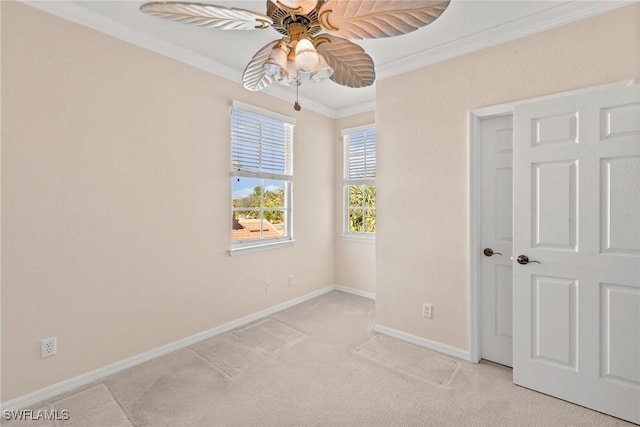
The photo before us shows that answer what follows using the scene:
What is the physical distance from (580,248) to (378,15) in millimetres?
1954

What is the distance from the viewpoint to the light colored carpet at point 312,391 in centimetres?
185

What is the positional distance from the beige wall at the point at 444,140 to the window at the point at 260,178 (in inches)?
49.3

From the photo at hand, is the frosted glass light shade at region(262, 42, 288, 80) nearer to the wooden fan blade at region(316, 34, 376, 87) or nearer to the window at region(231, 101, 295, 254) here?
the wooden fan blade at region(316, 34, 376, 87)

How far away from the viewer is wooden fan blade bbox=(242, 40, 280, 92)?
1540 millimetres

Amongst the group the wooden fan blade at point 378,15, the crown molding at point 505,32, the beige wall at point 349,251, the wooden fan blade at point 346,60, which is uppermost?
the crown molding at point 505,32

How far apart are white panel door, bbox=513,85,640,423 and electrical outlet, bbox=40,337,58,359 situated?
10.7 ft

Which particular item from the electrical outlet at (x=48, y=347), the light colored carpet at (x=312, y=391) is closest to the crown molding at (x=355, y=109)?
the light colored carpet at (x=312, y=391)

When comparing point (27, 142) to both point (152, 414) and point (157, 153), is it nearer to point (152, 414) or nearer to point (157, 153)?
point (157, 153)

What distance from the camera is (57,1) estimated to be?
78.7 inches

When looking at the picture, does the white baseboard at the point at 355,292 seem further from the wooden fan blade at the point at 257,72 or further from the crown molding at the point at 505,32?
the wooden fan blade at the point at 257,72

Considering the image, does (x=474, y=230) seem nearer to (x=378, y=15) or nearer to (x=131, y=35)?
(x=378, y=15)

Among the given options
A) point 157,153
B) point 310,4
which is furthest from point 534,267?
point 157,153

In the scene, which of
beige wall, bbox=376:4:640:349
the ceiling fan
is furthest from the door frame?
the ceiling fan

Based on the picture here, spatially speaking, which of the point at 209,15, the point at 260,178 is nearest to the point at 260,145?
the point at 260,178
